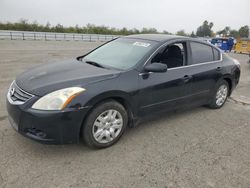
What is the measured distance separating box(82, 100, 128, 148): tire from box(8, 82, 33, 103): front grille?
759 millimetres

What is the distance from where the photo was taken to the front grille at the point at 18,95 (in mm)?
2554

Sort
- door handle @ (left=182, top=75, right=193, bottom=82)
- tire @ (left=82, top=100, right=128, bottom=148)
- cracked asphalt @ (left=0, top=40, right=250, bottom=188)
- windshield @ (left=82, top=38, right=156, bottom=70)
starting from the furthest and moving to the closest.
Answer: door handle @ (left=182, top=75, right=193, bottom=82) → windshield @ (left=82, top=38, right=156, bottom=70) → tire @ (left=82, top=100, right=128, bottom=148) → cracked asphalt @ (left=0, top=40, right=250, bottom=188)

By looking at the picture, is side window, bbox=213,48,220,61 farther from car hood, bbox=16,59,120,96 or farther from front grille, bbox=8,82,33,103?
front grille, bbox=8,82,33,103

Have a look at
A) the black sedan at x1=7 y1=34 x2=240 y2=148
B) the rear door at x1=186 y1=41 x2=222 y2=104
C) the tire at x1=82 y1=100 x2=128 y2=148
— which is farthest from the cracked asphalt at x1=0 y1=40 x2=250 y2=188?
the rear door at x1=186 y1=41 x2=222 y2=104

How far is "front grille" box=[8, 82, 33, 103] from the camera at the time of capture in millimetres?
2554

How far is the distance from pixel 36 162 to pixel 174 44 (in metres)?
2.79

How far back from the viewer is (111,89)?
278cm

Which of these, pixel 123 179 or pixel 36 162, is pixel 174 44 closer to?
pixel 123 179

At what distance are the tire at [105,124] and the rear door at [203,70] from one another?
1526 mm

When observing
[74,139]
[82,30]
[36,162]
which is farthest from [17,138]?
[82,30]

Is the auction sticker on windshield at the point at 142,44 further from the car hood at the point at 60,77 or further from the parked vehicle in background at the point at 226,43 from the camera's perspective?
the parked vehicle in background at the point at 226,43

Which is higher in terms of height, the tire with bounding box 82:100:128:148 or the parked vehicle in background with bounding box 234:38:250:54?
the parked vehicle in background with bounding box 234:38:250:54

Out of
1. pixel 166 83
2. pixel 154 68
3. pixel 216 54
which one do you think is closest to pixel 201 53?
pixel 216 54

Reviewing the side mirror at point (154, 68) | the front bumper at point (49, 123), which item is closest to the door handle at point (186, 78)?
the side mirror at point (154, 68)
